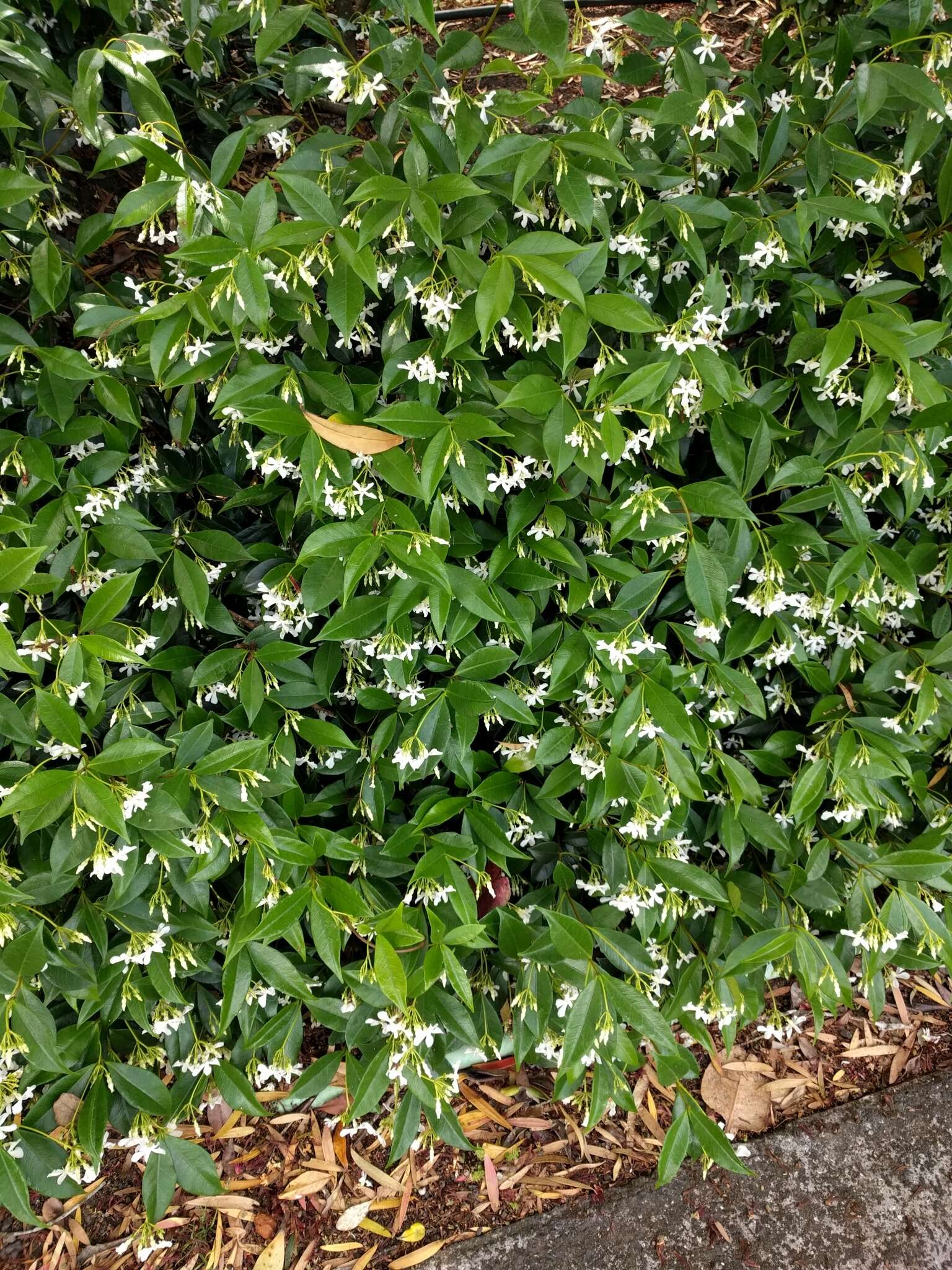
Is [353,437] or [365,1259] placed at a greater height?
[353,437]

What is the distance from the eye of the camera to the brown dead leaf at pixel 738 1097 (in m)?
2.08

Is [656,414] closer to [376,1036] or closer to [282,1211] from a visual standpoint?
[376,1036]

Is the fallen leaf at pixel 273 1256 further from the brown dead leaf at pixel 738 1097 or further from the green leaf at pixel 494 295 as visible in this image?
the green leaf at pixel 494 295

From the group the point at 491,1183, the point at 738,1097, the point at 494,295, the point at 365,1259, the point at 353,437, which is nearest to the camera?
the point at 494,295

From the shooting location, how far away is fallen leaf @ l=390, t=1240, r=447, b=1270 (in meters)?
1.85

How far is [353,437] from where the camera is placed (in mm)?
1451

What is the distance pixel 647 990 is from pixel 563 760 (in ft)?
1.95

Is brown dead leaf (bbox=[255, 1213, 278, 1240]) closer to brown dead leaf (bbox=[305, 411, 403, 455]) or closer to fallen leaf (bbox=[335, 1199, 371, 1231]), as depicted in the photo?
fallen leaf (bbox=[335, 1199, 371, 1231])

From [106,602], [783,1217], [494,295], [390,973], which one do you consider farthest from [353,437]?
[783,1217]

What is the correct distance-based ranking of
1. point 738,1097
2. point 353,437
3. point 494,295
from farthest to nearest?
point 738,1097, point 353,437, point 494,295

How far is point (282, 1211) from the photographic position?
6.38 ft

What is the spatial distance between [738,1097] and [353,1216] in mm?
1035

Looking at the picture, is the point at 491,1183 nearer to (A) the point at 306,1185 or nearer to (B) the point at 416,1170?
(B) the point at 416,1170

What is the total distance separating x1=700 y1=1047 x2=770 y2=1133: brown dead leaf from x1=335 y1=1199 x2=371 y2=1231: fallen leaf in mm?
909
